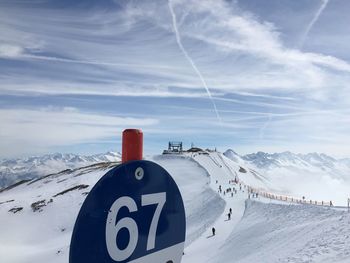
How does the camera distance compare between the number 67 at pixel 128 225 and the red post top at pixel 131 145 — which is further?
the red post top at pixel 131 145

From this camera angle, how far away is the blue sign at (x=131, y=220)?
9.20 feet

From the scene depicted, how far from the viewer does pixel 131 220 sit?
3.25 meters

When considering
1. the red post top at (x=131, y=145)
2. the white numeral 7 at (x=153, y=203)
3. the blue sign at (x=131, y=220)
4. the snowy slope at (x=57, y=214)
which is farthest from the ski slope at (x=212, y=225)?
the red post top at (x=131, y=145)

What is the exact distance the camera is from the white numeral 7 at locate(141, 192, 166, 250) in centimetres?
345

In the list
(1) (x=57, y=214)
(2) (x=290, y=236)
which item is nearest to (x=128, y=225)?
(2) (x=290, y=236)

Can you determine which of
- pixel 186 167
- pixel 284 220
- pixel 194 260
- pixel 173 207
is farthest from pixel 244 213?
pixel 186 167

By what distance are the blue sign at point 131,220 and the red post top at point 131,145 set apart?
6 cm

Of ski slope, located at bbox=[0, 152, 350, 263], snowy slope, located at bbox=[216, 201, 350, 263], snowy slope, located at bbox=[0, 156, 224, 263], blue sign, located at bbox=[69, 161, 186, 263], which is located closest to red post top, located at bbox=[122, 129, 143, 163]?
blue sign, located at bbox=[69, 161, 186, 263]

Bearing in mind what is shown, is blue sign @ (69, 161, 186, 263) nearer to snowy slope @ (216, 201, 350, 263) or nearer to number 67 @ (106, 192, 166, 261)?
number 67 @ (106, 192, 166, 261)

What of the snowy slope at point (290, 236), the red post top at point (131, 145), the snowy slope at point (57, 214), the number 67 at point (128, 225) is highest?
the red post top at point (131, 145)

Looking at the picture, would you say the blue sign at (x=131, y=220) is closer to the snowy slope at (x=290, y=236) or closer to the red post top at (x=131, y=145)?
the red post top at (x=131, y=145)

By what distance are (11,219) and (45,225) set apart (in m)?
8.10

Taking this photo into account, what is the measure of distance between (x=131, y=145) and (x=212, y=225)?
127 ft

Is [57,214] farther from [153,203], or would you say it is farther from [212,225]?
[153,203]
